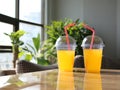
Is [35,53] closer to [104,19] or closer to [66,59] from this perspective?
[104,19]

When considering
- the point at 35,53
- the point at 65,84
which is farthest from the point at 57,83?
the point at 35,53

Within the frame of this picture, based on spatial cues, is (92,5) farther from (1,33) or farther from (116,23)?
(1,33)

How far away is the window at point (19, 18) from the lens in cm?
459

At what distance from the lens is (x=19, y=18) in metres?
5.16

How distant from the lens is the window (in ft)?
15.1

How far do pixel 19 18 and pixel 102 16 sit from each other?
78.3 inches

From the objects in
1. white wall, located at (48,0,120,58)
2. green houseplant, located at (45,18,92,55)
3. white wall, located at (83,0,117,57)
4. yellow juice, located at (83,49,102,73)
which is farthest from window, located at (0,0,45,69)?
yellow juice, located at (83,49,102,73)

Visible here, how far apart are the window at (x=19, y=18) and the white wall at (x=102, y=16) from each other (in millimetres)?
692

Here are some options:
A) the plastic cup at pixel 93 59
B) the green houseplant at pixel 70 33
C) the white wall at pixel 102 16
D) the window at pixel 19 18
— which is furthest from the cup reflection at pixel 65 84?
the white wall at pixel 102 16

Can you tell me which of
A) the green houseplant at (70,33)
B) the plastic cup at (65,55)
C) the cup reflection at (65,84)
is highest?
the green houseplant at (70,33)

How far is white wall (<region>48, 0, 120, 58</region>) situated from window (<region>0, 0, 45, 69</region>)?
69 cm

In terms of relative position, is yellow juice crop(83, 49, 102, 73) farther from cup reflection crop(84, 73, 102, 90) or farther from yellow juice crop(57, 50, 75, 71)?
cup reflection crop(84, 73, 102, 90)

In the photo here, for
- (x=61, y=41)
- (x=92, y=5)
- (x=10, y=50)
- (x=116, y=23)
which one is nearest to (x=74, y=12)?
A: (x=92, y=5)

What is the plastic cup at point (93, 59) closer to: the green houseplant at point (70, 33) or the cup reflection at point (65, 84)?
the cup reflection at point (65, 84)
